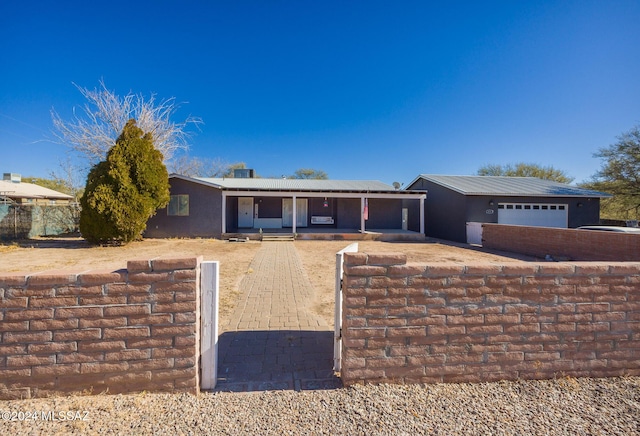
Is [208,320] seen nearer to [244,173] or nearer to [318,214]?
[318,214]

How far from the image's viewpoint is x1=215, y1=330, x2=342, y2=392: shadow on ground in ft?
8.46

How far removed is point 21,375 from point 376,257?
116 inches

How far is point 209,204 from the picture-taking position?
51.1 ft

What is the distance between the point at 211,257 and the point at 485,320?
905 centimetres

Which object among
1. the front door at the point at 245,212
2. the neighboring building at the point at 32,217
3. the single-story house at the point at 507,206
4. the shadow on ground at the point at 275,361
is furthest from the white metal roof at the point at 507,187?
the neighboring building at the point at 32,217

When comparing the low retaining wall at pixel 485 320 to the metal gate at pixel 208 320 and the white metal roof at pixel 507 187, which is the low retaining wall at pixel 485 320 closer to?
the metal gate at pixel 208 320

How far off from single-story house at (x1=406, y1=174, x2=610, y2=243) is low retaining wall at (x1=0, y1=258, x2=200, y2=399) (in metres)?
15.3

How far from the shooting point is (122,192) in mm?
12125

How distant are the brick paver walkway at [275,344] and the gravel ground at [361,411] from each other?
Result: 0.20 metres

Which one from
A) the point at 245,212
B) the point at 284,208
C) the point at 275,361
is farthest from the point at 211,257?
the point at 284,208

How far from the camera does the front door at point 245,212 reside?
62.0ft

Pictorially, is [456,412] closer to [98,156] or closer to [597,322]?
[597,322]

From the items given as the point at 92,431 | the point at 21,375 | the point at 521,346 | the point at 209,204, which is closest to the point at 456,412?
the point at 521,346

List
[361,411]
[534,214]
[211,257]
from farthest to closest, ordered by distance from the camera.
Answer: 1. [534,214]
2. [211,257]
3. [361,411]
